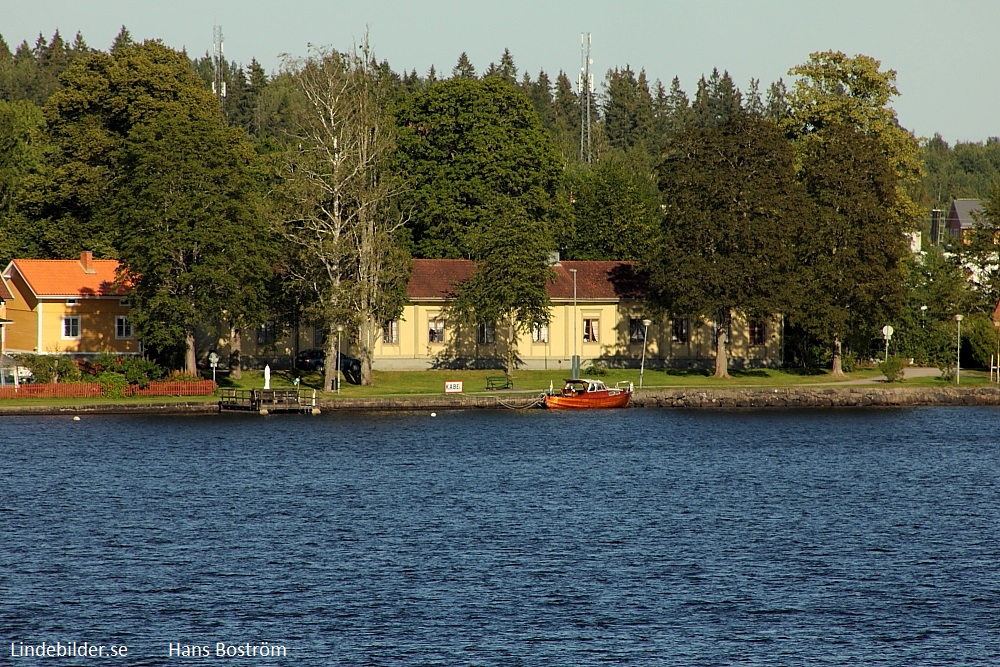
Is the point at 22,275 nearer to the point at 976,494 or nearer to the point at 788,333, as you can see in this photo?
the point at 788,333

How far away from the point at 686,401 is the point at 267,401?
23697mm

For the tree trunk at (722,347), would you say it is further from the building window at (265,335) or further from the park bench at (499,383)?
the building window at (265,335)

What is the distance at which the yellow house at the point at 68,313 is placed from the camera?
78.7 meters

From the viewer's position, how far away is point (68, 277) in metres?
80.1

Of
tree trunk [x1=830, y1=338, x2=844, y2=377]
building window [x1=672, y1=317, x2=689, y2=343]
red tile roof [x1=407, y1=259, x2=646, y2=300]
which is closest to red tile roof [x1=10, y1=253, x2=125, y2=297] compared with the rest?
red tile roof [x1=407, y1=259, x2=646, y2=300]

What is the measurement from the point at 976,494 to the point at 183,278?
41116 mm

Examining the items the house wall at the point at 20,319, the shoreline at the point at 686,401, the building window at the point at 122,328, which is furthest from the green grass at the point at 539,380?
the house wall at the point at 20,319

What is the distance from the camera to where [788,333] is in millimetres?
91000

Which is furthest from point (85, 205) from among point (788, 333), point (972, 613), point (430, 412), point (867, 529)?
point (972, 613)

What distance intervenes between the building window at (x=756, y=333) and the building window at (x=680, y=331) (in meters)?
4.70

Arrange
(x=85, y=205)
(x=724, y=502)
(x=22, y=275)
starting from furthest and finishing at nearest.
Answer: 1. (x=85, y=205)
2. (x=22, y=275)
3. (x=724, y=502)

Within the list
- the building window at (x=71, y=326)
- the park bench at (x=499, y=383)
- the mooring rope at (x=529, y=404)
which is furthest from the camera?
the building window at (x=71, y=326)

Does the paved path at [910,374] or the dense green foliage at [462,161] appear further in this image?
the dense green foliage at [462,161]

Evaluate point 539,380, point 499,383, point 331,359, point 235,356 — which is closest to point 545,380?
point 539,380
